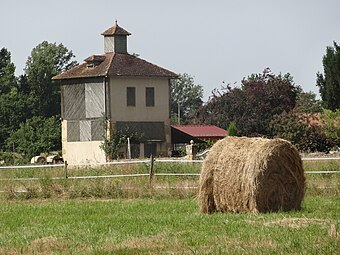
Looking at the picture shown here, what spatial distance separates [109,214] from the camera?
21219 millimetres

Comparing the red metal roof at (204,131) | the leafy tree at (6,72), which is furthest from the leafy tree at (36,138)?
the leafy tree at (6,72)

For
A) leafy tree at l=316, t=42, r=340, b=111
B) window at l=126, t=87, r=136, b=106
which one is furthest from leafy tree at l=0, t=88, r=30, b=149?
leafy tree at l=316, t=42, r=340, b=111

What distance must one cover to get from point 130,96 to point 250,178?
4498 cm

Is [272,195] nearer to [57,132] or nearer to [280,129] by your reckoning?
[280,129]

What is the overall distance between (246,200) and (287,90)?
53.4m

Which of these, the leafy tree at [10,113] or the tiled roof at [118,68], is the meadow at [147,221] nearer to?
the tiled roof at [118,68]

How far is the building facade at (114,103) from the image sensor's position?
64250 millimetres

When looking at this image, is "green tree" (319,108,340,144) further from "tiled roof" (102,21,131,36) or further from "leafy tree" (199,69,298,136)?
"tiled roof" (102,21,131,36)

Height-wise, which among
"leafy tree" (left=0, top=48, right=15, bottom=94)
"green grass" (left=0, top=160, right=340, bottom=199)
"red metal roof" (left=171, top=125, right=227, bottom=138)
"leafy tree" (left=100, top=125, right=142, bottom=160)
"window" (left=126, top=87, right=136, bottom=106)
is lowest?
"green grass" (left=0, top=160, right=340, bottom=199)

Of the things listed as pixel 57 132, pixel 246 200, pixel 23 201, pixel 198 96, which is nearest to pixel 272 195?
pixel 246 200

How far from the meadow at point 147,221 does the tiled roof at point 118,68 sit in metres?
34.3

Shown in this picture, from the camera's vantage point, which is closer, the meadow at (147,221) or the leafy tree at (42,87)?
the meadow at (147,221)

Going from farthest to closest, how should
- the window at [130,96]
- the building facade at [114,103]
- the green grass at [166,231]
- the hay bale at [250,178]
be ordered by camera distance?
the window at [130,96], the building facade at [114,103], the hay bale at [250,178], the green grass at [166,231]

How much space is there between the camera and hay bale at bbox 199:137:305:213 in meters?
20.4
